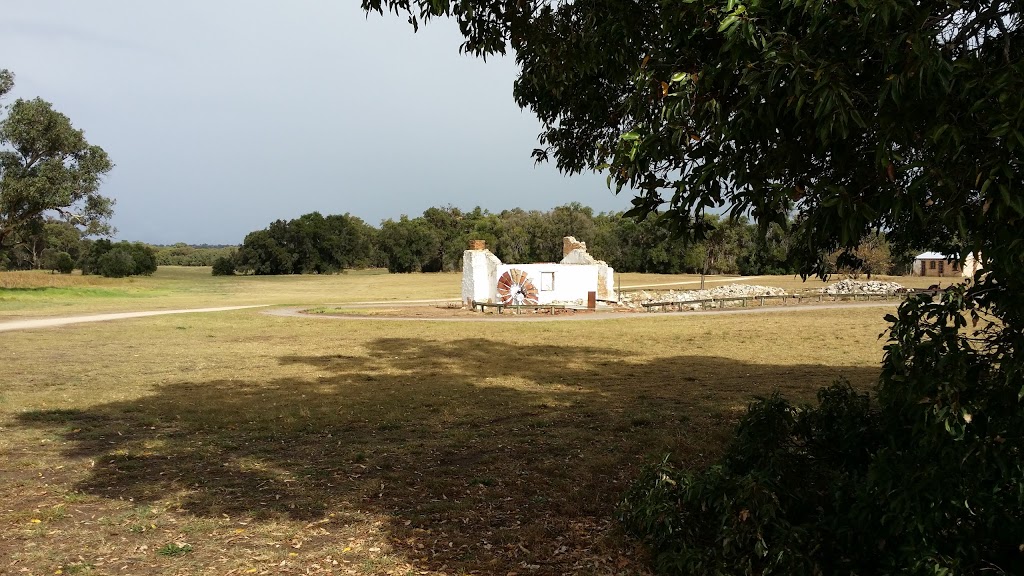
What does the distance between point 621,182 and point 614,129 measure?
3150 mm

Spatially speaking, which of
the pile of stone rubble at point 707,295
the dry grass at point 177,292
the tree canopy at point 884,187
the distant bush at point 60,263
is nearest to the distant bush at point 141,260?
the distant bush at point 60,263

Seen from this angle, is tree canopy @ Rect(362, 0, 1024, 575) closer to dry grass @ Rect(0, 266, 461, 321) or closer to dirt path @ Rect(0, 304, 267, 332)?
dirt path @ Rect(0, 304, 267, 332)

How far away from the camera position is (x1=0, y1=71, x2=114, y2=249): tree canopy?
40719 mm

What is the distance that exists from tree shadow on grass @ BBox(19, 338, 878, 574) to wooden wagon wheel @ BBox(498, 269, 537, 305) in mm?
18401

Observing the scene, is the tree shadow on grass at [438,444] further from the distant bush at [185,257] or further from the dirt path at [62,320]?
the distant bush at [185,257]

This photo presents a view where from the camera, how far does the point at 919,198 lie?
326cm

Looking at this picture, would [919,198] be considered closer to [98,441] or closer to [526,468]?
[526,468]

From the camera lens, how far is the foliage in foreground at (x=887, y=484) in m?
3.37

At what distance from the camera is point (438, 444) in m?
8.38

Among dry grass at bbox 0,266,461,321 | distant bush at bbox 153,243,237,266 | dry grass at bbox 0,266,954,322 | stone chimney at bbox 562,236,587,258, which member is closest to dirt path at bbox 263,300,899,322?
stone chimney at bbox 562,236,587,258

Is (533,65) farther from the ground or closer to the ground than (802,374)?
farther from the ground

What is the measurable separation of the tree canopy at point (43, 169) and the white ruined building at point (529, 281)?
84.7ft

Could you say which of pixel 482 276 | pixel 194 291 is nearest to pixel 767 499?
pixel 482 276

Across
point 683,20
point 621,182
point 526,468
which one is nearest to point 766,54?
point 683,20
